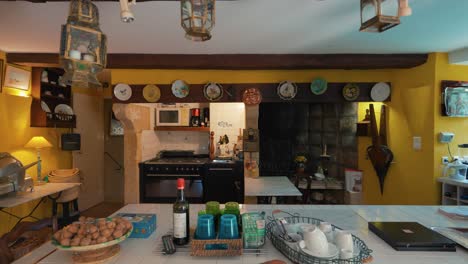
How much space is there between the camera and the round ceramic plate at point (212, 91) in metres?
3.34

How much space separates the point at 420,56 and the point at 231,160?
276cm

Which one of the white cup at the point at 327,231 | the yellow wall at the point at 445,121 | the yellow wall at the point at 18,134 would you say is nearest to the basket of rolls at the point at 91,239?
the white cup at the point at 327,231

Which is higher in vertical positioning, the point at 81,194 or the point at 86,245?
the point at 86,245

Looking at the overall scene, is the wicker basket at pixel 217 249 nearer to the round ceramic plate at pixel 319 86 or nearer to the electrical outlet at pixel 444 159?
the round ceramic plate at pixel 319 86

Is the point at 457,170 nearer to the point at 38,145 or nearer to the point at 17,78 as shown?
the point at 38,145

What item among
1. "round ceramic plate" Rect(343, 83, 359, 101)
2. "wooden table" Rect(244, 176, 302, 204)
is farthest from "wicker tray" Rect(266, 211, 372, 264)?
"round ceramic plate" Rect(343, 83, 359, 101)

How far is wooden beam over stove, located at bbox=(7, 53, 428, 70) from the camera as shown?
2.96 meters

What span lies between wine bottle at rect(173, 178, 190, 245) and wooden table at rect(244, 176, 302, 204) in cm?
162

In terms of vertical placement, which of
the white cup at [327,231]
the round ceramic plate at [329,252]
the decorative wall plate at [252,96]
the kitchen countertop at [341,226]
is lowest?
the kitchen countertop at [341,226]

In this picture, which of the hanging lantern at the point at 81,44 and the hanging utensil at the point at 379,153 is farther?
the hanging utensil at the point at 379,153

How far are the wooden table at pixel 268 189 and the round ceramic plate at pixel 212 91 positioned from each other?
1218 mm

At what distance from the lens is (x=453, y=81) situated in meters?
2.76

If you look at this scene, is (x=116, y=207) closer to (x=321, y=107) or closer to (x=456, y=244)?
(x=321, y=107)

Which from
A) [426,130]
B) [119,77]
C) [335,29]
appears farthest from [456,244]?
[119,77]
